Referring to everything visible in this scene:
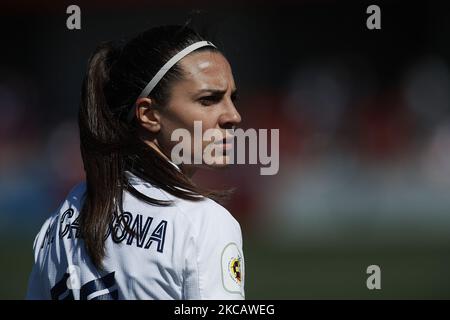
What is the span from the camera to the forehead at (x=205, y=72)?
247cm

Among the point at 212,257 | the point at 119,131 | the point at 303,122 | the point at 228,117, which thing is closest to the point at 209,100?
the point at 228,117

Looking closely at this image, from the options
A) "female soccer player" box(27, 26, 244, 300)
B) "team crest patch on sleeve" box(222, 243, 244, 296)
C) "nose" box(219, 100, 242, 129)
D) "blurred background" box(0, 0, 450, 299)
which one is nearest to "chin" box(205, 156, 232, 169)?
"female soccer player" box(27, 26, 244, 300)

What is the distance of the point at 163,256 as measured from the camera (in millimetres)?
2160

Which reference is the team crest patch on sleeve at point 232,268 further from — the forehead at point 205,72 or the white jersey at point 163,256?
the forehead at point 205,72

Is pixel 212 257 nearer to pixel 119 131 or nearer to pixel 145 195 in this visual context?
pixel 145 195

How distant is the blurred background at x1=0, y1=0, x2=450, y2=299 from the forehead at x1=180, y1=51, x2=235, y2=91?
642 centimetres

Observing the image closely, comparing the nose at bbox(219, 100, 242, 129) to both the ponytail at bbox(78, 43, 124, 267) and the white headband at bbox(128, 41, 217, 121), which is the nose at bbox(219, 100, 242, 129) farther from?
the ponytail at bbox(78, 43, 124, 267)

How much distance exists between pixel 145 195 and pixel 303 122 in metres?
9.65

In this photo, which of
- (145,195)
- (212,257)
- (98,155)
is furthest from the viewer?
(98,155)

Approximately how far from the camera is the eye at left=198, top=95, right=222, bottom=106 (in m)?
2.49

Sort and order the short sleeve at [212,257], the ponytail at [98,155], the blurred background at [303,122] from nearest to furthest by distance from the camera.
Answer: the short sleeve at [212,257], the ponytail at [98,155], the blurred background at [303,122]

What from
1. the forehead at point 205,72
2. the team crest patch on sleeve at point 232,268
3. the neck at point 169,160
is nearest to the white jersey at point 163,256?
the team crest patch on sleeve at point 232,268
